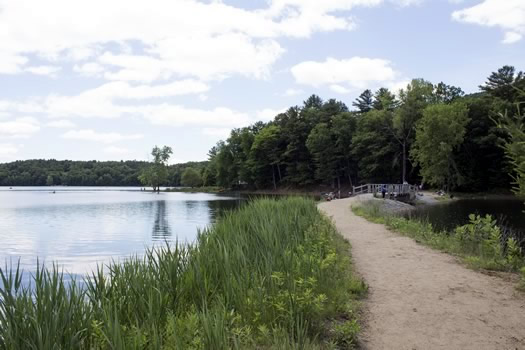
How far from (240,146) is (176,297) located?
93497 millimetres

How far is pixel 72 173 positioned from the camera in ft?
518

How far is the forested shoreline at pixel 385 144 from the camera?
52625mm

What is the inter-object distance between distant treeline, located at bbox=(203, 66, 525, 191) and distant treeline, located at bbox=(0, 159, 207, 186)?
203ft

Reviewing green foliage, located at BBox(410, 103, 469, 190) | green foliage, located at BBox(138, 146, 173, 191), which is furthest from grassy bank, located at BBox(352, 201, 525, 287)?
green foliage, located at BBox(138, 146, 173, 191)

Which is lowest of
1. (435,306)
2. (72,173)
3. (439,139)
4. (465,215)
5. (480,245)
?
(465,215)

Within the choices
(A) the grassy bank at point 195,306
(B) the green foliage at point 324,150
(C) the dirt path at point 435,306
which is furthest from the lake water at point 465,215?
(B) the green foliage at point 324,150

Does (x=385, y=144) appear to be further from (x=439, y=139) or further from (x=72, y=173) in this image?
(x=72, y=173)

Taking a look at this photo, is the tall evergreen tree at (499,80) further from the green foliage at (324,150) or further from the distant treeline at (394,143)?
the green foliage at (324,150)

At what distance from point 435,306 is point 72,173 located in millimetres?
167311

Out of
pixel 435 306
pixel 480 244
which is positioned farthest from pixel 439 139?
pixel 435 306

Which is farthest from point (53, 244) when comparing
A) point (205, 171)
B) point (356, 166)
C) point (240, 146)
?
point (205, 171)

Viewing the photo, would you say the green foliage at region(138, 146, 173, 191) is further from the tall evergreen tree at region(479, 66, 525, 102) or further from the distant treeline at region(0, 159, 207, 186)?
the tall evergreen tree at region(479, 66, 525, 102)

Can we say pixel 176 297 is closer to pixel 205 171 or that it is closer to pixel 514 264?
pixel 514 264

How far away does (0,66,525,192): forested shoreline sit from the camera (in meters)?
52.6
